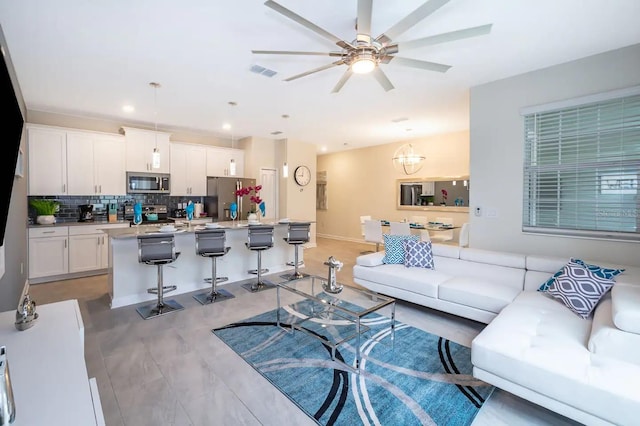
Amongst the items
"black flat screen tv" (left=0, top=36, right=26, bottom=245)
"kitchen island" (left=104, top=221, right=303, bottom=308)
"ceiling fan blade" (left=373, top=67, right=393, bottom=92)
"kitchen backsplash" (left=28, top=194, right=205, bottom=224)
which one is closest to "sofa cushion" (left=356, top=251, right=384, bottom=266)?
"kitchen island" (left=104, top=221, right=303, bottom=308)

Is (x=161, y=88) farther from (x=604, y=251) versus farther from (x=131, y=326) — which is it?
(x=604, y=251)

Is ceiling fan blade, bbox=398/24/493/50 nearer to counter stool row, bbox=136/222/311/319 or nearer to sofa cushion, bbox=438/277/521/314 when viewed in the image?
sofa cushion, bbox=438/277/521/314

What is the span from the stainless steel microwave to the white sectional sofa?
5523 millimetres

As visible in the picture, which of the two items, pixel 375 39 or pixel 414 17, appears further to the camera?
pixel 375 39

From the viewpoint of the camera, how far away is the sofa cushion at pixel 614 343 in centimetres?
182

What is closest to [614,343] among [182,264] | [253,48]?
[253,48]

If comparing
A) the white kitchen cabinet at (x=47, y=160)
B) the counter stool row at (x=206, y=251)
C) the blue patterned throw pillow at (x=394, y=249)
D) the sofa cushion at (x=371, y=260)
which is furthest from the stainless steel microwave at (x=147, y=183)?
the blue patterned throw pillow at (x=394, y=249)

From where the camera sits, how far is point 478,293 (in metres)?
3.06

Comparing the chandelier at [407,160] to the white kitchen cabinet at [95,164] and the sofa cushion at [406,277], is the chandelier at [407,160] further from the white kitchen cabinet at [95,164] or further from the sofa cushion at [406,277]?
the white kitchen cabinet at [95,164]

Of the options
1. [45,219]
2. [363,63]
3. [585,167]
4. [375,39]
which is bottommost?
[45,219]

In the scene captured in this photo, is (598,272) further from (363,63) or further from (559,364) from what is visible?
(363,63)

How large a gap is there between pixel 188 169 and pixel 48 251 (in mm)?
2735

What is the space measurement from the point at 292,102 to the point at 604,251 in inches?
169

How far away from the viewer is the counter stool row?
361cm
